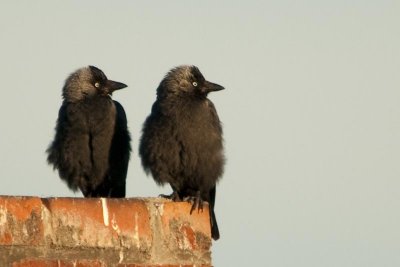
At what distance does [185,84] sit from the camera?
8875mm

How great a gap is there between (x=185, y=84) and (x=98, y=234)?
A: 17.5 ft

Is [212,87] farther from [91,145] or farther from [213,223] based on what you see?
[213,223]

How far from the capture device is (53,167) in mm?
8852

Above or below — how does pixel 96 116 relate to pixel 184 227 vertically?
above

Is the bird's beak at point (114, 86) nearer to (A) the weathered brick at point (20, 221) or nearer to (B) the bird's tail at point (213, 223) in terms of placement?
(B) the bird's tail at point (213, 223)

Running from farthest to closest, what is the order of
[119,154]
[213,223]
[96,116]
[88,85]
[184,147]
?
[88,85], [119,154], [96,116], [213,223], [184,147]

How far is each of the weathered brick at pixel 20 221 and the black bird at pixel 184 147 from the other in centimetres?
434

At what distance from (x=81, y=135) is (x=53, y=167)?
1.56ft

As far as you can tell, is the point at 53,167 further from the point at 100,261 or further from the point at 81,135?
the point at 100,261

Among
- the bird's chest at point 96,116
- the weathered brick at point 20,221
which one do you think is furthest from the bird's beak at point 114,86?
the weathered brick at point 20,221

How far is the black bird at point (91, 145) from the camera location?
8641 millimetres

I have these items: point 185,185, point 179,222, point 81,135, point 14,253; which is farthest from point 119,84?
point 14,253

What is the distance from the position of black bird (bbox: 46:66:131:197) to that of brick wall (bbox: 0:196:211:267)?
4718mm

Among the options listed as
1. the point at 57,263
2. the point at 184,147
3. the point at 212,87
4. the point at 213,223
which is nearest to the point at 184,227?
the point at 57,263
